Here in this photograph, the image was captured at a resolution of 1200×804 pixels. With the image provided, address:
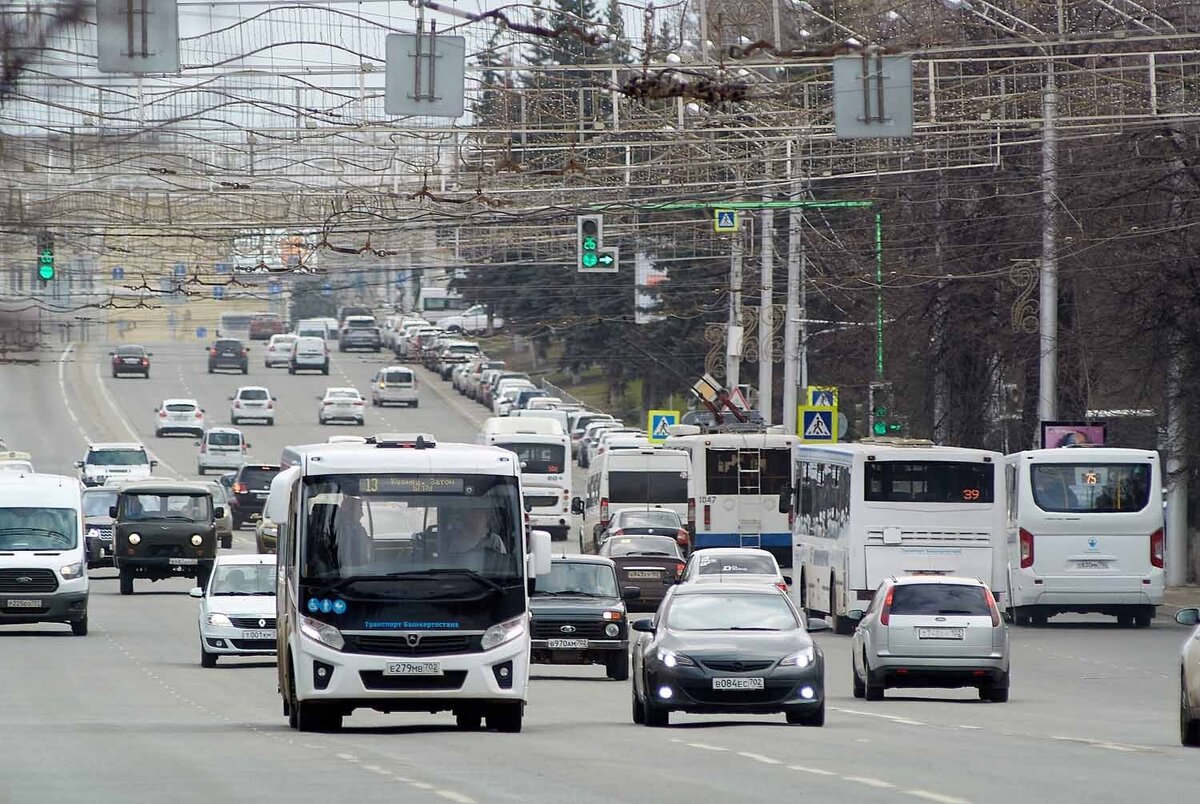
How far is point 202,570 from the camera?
4197 centimetres

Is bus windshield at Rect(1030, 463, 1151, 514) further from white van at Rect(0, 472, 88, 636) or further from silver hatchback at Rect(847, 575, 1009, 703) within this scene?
white van at Rect(0, 472, 88, 636)

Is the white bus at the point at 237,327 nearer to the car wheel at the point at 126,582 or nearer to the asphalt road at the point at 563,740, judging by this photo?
the car wheel at the point at 126,582

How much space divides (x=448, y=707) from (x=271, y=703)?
218 inches

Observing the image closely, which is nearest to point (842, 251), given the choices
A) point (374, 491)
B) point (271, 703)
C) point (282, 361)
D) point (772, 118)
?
point (772, 118)

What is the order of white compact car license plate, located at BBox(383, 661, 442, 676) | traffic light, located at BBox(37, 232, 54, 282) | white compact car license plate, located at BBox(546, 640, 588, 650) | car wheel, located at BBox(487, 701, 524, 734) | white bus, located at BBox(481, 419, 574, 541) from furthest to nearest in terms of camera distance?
white bus, located at BBox(481, 419, 574, 541), white compact car license plate, located at BBox(546, 640, 588, 650), car wheel, located at BBox(487, 701, 524, 734), white compact car license plate, located at BBox(383, 661, 442, 676), traffic light, located at BBox(37, 232, 54, 282)

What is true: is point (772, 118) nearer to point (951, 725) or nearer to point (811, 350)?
point (951, 725)

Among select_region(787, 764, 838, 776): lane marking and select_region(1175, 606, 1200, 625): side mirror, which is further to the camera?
select_region(1175, 606, 1200, 625): side mirror

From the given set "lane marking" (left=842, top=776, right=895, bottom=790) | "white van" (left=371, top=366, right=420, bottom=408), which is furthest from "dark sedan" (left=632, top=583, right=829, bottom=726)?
"white van" (left=371, top=366, right=420, bottom=408)

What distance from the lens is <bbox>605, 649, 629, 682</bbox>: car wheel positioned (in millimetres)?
26438

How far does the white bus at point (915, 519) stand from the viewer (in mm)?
32688

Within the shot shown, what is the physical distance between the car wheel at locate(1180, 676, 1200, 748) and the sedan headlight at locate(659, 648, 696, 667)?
14.1ft

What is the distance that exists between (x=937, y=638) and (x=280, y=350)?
8854 centimetres

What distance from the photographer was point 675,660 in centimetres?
1875

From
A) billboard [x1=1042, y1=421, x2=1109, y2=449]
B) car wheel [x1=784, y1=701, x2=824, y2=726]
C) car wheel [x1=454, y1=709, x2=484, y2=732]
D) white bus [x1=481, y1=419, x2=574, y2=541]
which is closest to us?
car wheel [x1=454, y1=709, x2=484, y2=732]
